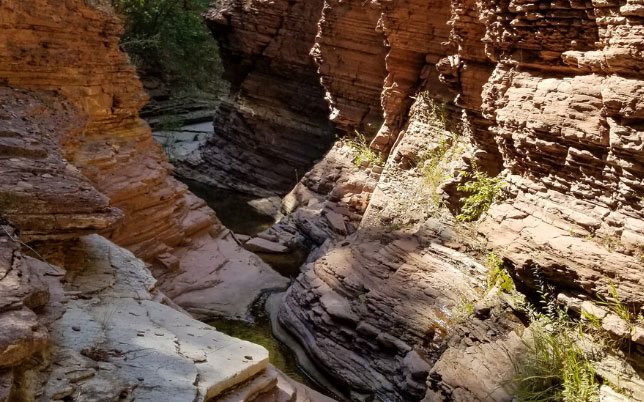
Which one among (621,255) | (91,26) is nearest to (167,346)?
(621,255)

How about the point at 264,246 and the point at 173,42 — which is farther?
the point at 173,42

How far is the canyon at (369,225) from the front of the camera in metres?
5.16

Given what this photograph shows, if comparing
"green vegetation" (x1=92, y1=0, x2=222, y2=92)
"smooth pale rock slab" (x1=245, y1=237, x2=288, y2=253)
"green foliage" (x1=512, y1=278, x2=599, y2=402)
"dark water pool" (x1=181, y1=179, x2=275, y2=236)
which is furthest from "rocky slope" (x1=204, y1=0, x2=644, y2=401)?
"green vegetation" (x1=92, y1=0, x2=222, y2=92)

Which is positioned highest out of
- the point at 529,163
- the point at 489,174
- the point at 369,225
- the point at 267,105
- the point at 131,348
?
the point at 529,163

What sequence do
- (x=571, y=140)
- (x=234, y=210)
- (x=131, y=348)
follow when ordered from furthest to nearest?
(x=234, y=210) < (x=571, y=140) < (x=131, y=348)

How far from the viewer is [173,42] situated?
20.0m

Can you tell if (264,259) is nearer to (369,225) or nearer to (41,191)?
(369,225)

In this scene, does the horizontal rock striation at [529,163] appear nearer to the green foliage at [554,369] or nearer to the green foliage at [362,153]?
the green foliage at [554,369]

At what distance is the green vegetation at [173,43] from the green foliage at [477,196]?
475 inches

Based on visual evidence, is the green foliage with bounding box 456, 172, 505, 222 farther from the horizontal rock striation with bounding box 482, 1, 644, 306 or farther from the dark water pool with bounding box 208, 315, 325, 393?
the dark water pool with bounding box 208, 315, 325, 393

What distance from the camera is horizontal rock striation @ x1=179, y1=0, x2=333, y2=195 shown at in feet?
58.4

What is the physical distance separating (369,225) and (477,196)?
2598 mm

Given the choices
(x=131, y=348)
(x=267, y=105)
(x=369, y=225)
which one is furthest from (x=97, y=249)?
(x=267, y=105)

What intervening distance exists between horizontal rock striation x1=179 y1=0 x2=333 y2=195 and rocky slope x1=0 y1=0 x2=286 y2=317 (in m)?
6.16
